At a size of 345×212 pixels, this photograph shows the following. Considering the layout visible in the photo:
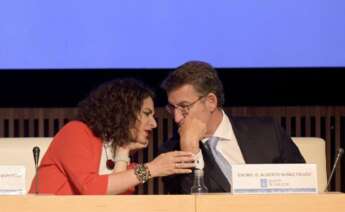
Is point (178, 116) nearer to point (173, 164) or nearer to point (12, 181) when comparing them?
point (173, 164)

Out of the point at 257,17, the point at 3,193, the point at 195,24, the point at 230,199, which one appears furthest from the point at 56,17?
the point at 230,199

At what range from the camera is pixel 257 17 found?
4363 mm

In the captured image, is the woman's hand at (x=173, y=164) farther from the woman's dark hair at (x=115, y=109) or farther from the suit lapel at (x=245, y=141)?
the suit lapel at (x=245, y=141)

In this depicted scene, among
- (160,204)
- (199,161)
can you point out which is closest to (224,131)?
(199,161)

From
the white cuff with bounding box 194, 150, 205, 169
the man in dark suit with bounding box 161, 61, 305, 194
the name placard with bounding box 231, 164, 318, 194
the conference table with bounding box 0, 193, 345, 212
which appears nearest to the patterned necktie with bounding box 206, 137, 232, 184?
the man in dark suit with bounding box 161, 61, 305, 194

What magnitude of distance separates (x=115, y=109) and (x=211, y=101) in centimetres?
39

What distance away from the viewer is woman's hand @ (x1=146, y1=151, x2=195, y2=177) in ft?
9.75

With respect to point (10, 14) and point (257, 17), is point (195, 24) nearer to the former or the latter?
point (257, 17)

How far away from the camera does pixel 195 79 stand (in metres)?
3.36

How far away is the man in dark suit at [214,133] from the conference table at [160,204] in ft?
3.04

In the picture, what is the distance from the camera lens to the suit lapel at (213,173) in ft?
10.7

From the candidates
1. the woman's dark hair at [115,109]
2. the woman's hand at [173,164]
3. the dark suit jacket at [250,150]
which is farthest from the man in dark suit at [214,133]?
the woman's hand at [173,164]

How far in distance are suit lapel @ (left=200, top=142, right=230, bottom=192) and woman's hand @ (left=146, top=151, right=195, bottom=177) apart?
0.30m

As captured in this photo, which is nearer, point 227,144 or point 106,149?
point 106,149
